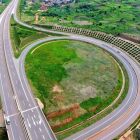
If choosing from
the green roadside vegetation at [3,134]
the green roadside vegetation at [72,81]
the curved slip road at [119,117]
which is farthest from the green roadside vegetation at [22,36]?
the green roadside vegetation at [3,134]

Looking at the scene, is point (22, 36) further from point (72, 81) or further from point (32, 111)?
point (32, 111)

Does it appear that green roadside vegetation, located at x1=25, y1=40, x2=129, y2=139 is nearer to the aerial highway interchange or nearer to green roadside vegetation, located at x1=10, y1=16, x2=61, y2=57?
the aerial highway interchange

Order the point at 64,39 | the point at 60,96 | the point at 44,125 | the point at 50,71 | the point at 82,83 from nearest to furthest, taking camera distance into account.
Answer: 1. the point at 44,125
2. the point at 60,96
3. the point at 82,83
4. the point at 50,71
5. the point at 64,39

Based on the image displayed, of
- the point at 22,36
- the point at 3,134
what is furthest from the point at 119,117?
the point at 22,36

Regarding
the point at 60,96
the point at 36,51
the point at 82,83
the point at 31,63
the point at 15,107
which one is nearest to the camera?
the point at 15,107

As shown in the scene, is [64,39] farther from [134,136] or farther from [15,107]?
[134,136]

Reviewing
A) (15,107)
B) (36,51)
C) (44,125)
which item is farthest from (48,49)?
(44,125)

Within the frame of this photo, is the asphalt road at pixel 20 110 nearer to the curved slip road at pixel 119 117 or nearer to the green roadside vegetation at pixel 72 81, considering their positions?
the green roadside vegetation at pixel 72 81
